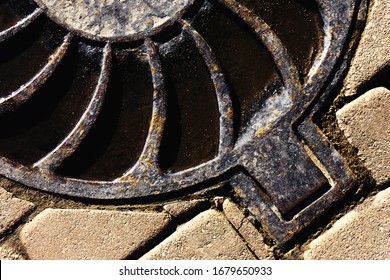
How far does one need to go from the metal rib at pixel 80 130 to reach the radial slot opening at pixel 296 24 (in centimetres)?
36

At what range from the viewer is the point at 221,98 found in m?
1.29

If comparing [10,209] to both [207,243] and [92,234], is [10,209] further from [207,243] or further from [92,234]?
[207,243]

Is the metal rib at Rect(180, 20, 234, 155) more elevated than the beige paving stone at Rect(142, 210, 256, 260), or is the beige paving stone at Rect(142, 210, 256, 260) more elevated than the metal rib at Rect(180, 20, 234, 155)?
the metal rib at Rect(180, 20, 234, 155)

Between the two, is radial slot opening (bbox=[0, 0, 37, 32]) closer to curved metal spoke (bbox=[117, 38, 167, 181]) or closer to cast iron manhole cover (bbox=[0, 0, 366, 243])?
cast iron manhole cover (bbox=[0, 0, 366, 243])

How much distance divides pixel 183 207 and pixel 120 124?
9.1 inches

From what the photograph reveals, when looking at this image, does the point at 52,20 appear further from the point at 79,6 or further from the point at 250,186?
the point at 250,186

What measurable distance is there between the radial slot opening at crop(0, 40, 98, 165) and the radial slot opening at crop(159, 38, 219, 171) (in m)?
0.19

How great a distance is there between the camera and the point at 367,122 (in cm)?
129

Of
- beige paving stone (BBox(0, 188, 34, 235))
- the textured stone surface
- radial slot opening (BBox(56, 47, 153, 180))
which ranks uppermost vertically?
the textured stone surface

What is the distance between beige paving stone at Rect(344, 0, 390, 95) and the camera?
130cm

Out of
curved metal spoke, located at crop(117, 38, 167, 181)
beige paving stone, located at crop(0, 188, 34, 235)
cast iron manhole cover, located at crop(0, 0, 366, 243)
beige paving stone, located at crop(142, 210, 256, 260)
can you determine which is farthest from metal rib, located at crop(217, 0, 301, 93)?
beige paving stone, located at crop(0, 188, 34, 235)

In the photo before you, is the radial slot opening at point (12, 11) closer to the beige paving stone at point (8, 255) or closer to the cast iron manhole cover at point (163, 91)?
the cast iron manhole cover at point (163, 91)

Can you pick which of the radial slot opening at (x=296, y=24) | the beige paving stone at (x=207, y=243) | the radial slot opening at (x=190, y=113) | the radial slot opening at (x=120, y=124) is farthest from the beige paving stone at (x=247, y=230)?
the radial slot opening at (x=296, y=24)
